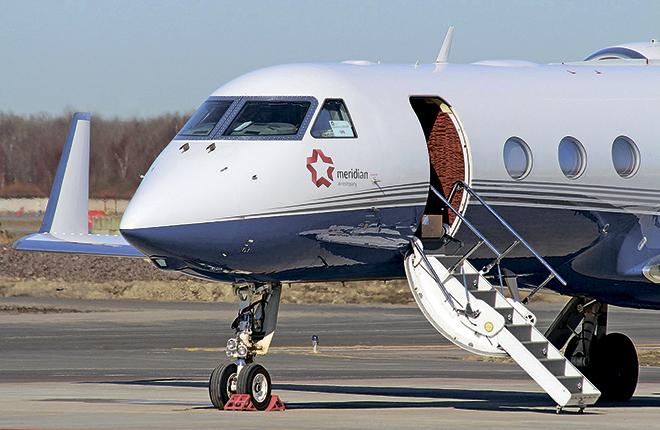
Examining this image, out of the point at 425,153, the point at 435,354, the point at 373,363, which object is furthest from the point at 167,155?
the point at 435,354

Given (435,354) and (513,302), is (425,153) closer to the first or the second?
(513,302)

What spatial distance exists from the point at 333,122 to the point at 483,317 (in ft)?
10.7

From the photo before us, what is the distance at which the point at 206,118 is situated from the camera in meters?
24.0

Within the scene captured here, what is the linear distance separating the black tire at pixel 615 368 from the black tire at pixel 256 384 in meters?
7.27

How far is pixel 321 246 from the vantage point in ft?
78.0

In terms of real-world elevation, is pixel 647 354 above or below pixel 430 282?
below

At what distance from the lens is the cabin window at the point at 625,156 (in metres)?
26.5

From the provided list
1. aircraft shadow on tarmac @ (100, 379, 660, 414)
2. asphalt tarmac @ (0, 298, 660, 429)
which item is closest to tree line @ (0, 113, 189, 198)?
asphalt tarmac @ (0, 298, 660, 429)

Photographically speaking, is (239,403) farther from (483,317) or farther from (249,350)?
(483,317)

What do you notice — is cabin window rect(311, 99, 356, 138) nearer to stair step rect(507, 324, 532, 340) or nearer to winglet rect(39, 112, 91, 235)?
stair step rect(507, 324, 532, 340)

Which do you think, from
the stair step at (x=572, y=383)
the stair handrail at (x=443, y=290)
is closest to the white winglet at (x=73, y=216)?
the stair handrail at (x=443, y=290)

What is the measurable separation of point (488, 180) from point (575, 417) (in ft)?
11.4

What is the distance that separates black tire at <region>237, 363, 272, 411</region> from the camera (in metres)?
23.8

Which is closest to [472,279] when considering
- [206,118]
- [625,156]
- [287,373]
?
[625,156]
